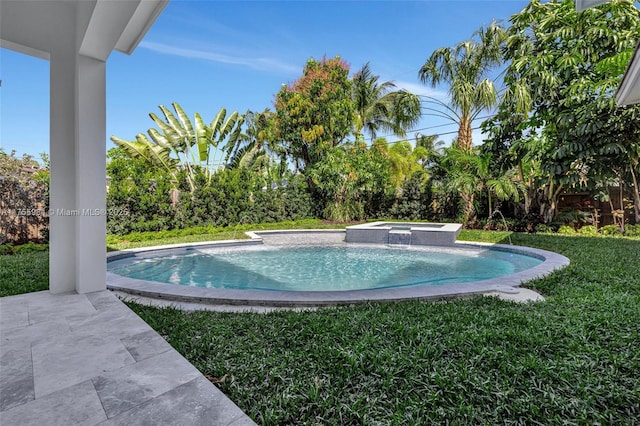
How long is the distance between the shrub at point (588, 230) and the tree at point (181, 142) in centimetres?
1552

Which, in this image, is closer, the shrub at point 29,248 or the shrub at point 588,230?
the shrub at point 29,248

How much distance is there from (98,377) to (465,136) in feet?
50.4

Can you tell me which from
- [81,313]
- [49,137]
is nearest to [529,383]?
[81,313]

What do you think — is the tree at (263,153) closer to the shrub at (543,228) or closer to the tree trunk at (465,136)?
the tree trunk at (465,136)

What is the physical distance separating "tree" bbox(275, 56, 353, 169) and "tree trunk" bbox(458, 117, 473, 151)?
5.36m

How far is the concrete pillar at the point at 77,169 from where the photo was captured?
164 inches

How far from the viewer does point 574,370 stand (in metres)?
2.36

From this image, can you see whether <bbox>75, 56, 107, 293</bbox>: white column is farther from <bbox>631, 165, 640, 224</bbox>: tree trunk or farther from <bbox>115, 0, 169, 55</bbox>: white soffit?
<bbox>631, 165, 640, 224</bbox>: tree trunk

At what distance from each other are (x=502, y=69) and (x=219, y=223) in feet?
43.2

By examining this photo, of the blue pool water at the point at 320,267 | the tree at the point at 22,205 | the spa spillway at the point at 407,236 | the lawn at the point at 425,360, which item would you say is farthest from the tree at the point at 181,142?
the lawn at the point at 425,360

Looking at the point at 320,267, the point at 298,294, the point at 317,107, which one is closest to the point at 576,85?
the point at 320,267

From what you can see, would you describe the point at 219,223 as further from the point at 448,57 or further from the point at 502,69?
the point at 502,69

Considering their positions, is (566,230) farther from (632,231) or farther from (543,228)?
(632,231)

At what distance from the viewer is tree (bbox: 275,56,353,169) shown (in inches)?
632
